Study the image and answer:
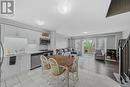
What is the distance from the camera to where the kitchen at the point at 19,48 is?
3376mm

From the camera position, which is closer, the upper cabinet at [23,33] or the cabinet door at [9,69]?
the cabinet door at [9,69]

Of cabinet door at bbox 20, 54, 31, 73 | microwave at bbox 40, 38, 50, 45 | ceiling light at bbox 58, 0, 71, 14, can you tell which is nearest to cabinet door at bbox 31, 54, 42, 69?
cabinet door at bbox 20, 54, 31, 73

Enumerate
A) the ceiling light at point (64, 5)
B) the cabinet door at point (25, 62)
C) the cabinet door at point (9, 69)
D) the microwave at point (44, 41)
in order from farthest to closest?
1. the microwave at point (44, 41)
2. the cabinet door at point (25, 62)
3. the cabinet door at point (9, 69)
4. the ceiling light at point (64, 5)

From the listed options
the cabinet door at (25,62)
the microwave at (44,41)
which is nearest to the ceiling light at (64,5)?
the cabinet door at (25,62)

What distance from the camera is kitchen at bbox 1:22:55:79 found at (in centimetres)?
338

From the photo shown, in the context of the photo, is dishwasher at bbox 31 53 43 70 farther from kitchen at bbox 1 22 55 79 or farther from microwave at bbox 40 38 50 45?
microwave at bbox 40 38 50 45

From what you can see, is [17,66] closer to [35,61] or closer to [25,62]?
[25,62]

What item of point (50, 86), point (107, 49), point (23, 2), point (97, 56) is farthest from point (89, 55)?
point (23, 2)

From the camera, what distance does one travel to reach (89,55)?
954 cm

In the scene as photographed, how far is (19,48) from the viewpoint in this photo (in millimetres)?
4000

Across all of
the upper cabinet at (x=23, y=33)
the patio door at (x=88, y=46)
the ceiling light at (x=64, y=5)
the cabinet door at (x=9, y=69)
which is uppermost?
the ceiling light at (x=64, y=5)

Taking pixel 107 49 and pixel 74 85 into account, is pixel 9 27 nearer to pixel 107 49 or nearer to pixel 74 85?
pixel 74 85

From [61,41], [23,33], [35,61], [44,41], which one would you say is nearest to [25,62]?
[35,61]

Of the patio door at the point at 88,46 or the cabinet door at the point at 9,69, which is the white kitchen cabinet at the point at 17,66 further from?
the patio door at the point at 88,46
